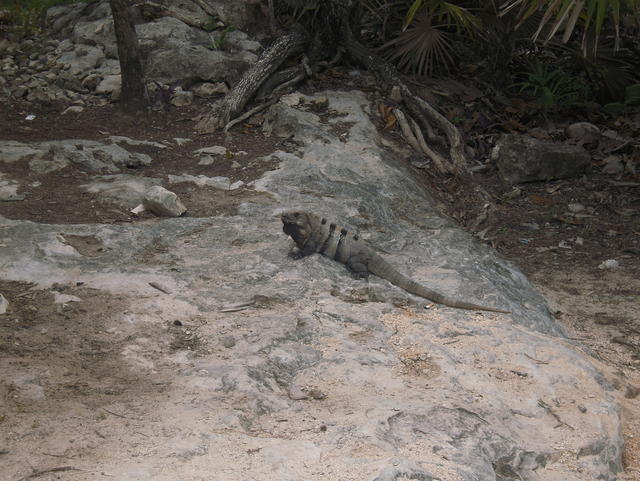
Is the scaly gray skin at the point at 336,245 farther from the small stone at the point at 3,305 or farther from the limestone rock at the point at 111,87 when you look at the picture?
the limestone rock at the point at 111,87

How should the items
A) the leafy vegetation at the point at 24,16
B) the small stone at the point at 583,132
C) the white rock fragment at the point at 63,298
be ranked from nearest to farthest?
the white rock fragment at the point at 63,298 → the small stone at the point at 583,132 → the leafy vegetation at the point at 24,16

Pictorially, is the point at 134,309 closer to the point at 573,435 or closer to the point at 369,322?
the point at 369,322

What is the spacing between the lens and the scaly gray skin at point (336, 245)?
16.3 feet

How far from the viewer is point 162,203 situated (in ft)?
18.0

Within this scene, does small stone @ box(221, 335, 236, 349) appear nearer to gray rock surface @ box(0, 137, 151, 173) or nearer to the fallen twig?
the fallen twig

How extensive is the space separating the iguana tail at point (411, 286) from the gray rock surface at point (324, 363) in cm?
7

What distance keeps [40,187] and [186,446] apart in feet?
12.6

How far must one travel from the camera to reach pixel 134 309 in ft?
13.2

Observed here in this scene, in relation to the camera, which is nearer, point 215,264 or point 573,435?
point 573,435

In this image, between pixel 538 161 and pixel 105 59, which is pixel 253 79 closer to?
pixel 105 59

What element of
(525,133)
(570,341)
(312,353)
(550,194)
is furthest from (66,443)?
(525,133)

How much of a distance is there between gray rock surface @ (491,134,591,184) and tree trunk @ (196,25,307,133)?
2977 mm

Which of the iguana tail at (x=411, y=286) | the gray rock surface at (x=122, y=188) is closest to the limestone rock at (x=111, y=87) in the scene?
the gray rock surface at (x=122, y=188)

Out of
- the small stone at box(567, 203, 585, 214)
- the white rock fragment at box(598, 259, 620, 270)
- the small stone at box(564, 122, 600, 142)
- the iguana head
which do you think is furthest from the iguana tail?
the small stone at box(564, 122, 600, 142)
